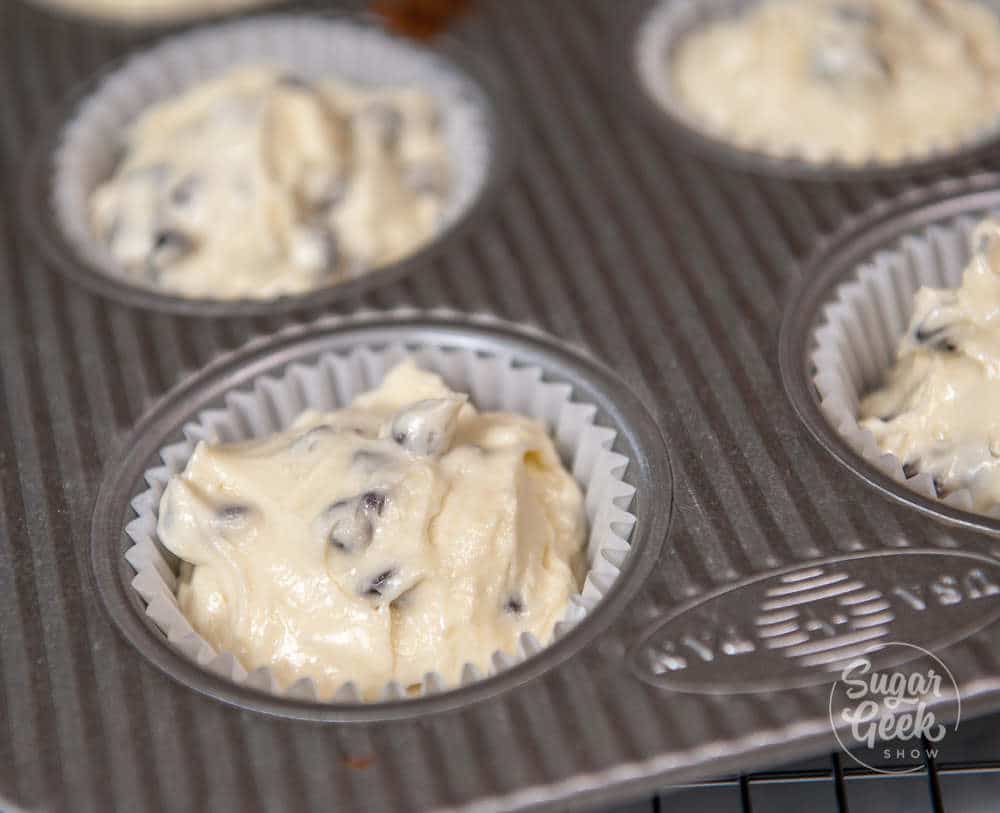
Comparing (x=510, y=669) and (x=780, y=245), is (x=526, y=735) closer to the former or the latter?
(x=510, y=669)

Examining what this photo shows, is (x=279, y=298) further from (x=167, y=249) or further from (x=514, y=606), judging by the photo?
(x=514, y=606)

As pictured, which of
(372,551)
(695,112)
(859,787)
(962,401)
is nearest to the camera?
(859,787)

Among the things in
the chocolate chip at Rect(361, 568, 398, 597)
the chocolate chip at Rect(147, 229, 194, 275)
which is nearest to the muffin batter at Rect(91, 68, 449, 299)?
the chocolate chip at Rect(147, 229, 194, 275)

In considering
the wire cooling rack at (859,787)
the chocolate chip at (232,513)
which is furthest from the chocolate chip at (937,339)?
the chocolate chip at (232,513)

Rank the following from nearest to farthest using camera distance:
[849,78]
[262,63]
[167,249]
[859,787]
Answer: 1. [859,787]
2. [167,249]
3. [849,78]
4. [262,63]

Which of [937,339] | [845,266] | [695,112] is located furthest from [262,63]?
[937,339]

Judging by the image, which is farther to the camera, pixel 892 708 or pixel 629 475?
pixel 629 475

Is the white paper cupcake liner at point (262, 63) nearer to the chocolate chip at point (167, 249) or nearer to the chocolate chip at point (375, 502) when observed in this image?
the chocolate chip at point (167, 249)
